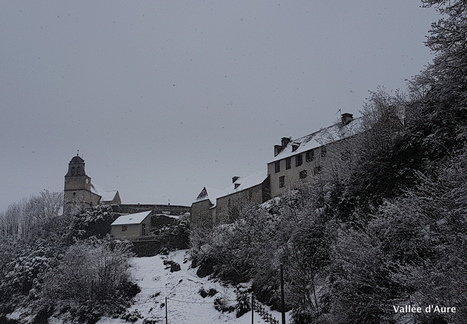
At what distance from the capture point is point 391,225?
1988 cm

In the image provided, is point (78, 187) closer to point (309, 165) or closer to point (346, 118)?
point (309, 165)

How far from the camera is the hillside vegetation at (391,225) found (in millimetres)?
15547

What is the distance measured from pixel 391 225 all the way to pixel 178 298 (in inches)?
998

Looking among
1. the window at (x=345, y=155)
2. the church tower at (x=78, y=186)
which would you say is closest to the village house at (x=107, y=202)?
the church tower at (x=78, y=186)

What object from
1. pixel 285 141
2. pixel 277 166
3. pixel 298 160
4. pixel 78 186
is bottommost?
pixel 277 166

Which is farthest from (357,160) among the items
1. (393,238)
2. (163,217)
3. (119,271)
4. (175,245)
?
(163,217)

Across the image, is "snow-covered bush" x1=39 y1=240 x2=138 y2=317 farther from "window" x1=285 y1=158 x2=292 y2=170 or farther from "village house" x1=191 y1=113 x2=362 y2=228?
"window" x1=285 y1=158 x2=292 y2=170

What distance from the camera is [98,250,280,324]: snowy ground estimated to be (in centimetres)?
3584

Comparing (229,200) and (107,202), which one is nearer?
(229,200)

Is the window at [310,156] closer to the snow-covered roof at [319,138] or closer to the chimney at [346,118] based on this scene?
the snow-covered roof at [319,138]

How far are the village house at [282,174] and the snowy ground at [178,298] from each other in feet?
32.5

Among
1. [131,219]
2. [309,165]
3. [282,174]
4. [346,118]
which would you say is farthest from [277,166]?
[131,219]

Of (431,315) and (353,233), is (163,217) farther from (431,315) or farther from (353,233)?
(431,315)

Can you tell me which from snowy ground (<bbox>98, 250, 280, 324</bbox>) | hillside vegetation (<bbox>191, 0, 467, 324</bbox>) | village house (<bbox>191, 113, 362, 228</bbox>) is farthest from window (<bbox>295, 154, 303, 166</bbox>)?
snowy ground (<bbox>98, 250, 280, 324</bbox>)
